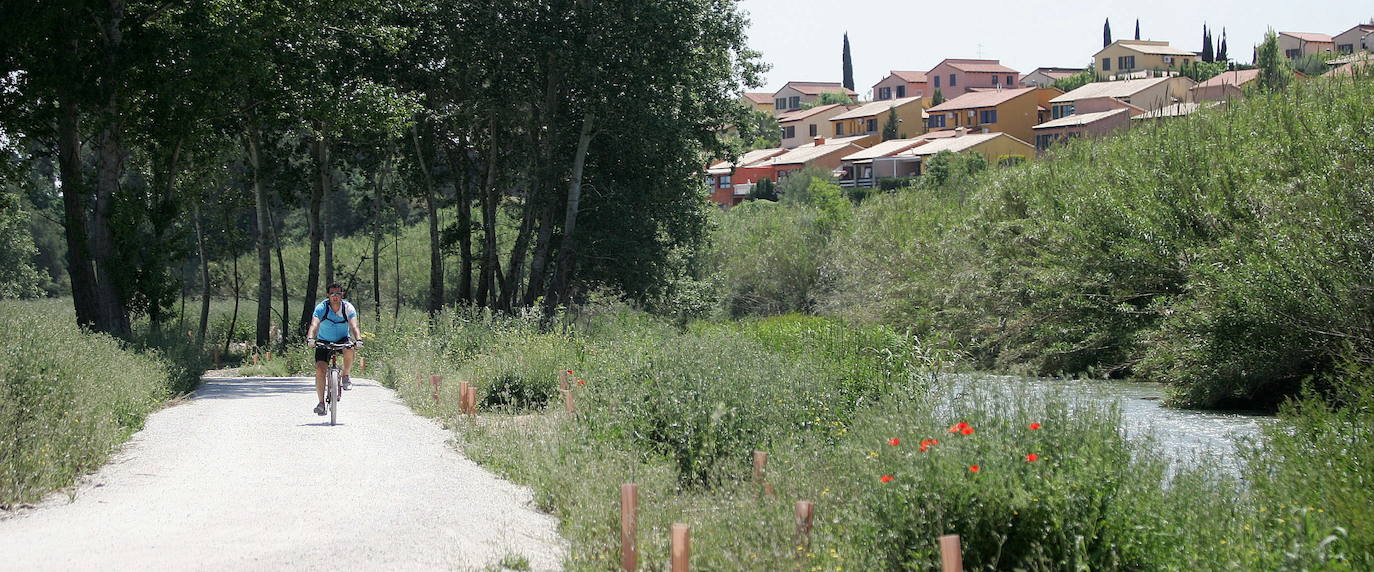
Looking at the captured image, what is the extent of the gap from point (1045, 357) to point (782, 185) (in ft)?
208

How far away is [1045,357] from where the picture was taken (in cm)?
3178

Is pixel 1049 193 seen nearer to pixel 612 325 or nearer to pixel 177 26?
pixel 612 325

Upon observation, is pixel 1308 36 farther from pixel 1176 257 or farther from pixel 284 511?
pixel 284 511

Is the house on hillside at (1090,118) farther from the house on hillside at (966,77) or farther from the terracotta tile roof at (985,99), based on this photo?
the house on hillside at (966,77)

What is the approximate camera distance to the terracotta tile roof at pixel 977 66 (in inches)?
5565

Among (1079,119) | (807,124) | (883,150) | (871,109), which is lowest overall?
(883,150)

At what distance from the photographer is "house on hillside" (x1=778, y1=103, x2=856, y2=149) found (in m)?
127

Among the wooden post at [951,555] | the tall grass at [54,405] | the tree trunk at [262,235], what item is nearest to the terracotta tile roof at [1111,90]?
the tree trunk at [262,235]

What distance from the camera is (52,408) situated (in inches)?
427

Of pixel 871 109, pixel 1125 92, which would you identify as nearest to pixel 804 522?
pixel 1125 92

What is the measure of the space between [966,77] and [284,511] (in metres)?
139

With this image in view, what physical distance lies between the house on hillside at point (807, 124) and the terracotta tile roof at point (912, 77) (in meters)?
15.8

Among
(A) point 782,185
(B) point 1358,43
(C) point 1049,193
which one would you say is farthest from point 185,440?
(B) point 1358,43

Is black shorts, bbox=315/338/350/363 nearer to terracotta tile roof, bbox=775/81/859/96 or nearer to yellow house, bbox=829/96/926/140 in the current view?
yellow house, bbox=829/96/926/140
